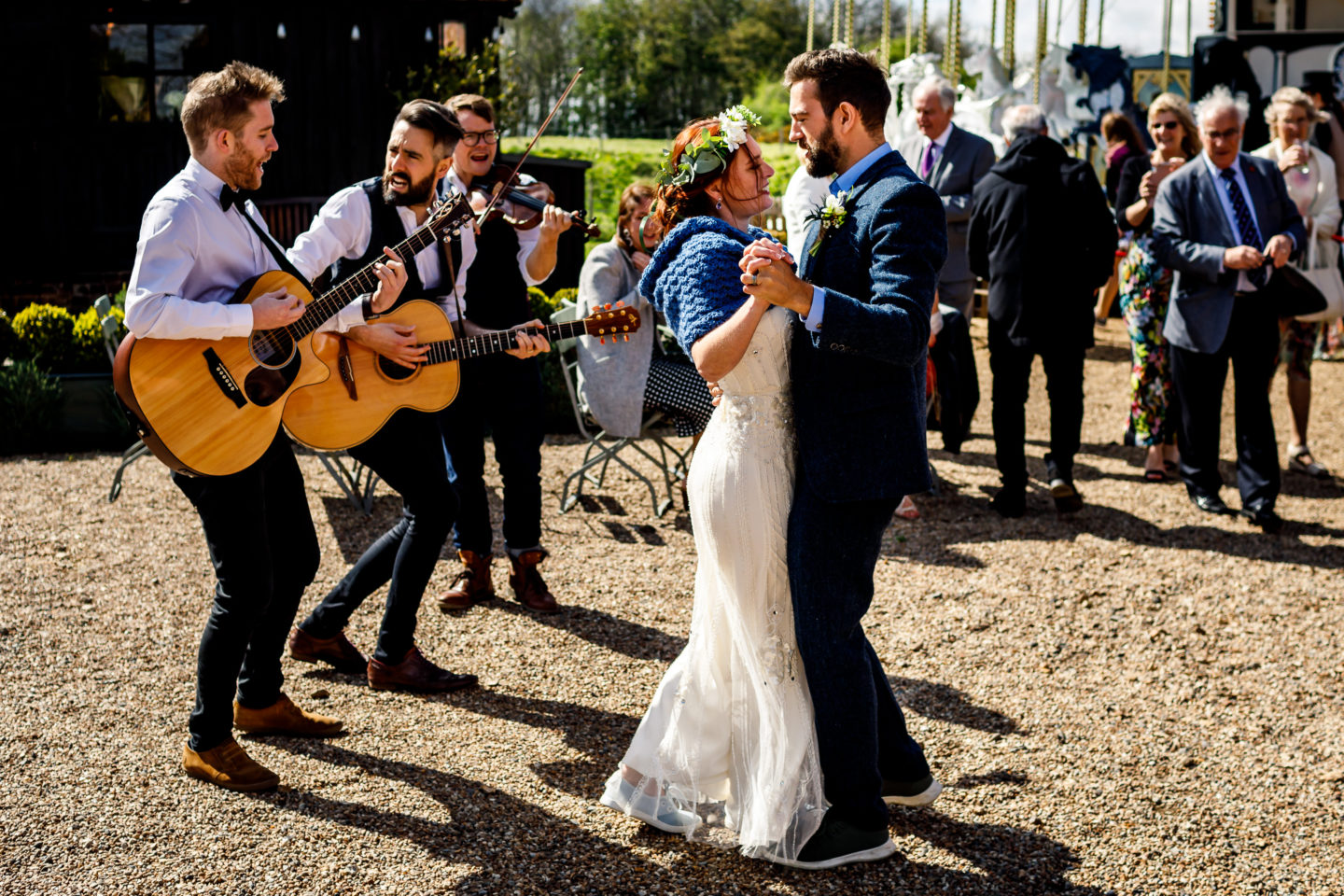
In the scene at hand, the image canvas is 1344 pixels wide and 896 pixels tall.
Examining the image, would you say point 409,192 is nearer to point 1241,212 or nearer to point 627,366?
point 627,366

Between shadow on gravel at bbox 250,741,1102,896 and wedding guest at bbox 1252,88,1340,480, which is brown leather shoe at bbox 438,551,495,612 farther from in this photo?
wedding guest at bbox 1252,88,1340,480

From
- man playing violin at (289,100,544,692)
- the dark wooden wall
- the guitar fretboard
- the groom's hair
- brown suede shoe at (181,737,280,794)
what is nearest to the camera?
the groom's hair

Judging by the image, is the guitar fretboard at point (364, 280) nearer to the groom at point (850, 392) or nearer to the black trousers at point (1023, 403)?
the groom at point (850, 392)

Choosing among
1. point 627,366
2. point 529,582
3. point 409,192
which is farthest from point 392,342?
point 627,366

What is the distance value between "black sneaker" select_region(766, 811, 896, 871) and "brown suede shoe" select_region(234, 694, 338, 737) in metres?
1.55

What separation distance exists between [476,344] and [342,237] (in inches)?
23.5

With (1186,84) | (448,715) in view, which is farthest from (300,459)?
(1186,84)

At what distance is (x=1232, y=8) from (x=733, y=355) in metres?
16.1

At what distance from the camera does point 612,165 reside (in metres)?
29.4

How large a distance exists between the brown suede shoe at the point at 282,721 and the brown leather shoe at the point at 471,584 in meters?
1.25

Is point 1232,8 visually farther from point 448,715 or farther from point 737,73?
point 737,73

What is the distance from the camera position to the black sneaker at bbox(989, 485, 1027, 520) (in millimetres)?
6855

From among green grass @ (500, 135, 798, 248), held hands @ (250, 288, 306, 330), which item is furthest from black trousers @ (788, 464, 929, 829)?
green grass @ (500, 135, 798, 248)

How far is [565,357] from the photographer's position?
7.52 m
